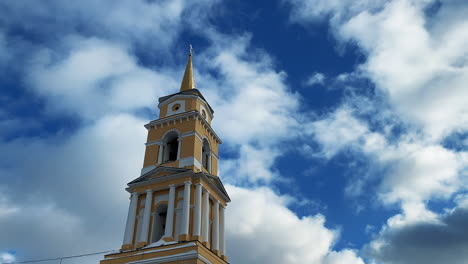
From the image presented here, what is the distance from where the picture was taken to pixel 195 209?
970 inches

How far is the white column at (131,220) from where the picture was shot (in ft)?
81.3

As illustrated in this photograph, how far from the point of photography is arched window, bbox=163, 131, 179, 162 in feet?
95.4

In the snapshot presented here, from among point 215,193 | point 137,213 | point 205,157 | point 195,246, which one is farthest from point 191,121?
point 195,246

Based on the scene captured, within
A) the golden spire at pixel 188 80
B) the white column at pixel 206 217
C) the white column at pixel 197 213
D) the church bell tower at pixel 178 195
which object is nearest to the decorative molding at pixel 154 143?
the church bell tower at pixel 178 195

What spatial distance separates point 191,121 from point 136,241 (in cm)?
892

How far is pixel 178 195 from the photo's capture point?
2559 cm

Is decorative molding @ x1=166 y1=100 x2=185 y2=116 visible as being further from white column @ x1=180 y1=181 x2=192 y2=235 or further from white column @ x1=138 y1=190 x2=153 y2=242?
white column @ x1=180 y1=181 x2=192 y2=235

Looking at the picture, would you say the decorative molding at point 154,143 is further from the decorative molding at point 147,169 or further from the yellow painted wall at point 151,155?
the decorative molding at point 147,169

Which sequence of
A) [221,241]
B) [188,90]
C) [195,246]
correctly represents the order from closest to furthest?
[195,246], [221,241], [188,90]

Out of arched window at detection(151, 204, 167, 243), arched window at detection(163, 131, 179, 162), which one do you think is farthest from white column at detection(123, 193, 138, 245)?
arched window at detection(163, 131, 179, 162)

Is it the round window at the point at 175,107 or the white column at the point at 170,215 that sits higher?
the round window at the point at 175,107

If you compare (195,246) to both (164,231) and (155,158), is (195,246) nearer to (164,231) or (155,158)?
(164,231)

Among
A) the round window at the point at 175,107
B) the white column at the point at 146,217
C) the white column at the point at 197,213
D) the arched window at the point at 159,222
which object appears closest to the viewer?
the white column at the point at 197,213

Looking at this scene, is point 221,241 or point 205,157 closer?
point 221,241
